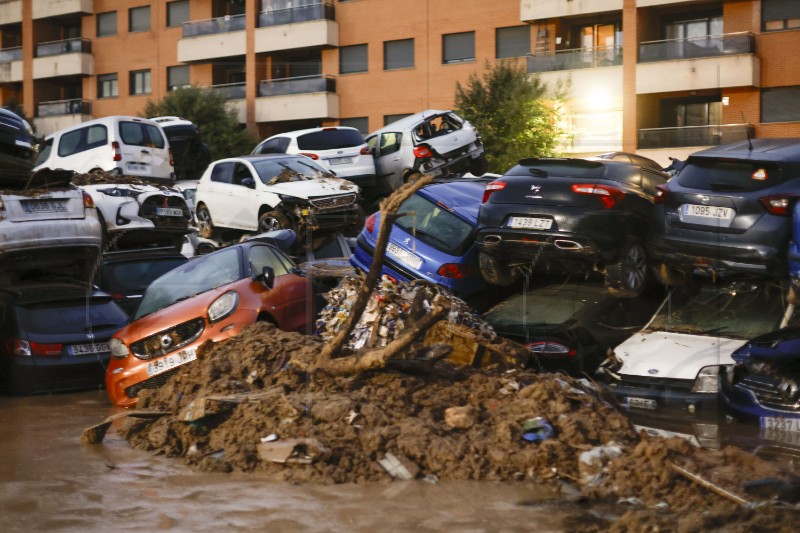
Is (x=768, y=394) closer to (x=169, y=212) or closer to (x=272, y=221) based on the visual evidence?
(x=169, y=212)

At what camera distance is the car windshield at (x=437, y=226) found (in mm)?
12961

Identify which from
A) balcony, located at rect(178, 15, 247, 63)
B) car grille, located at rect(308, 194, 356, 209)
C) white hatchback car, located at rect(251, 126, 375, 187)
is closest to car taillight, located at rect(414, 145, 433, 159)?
white hatchback car, located at rect(251, 126, 375, 187)

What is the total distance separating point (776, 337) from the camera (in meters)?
10.0

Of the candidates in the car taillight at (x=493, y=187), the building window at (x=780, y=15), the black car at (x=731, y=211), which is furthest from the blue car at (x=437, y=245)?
the building window at (x=780, y=15)

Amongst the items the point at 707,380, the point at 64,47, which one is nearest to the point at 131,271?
the point at 707,380

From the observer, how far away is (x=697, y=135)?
1244 inches

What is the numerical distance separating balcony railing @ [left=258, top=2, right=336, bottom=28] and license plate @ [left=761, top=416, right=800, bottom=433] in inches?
1391

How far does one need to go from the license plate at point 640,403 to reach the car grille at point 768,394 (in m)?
0.90

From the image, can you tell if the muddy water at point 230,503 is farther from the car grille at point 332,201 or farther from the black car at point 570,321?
the car grille at point 332,201

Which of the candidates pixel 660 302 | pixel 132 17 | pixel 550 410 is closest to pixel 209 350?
pixel 550 410

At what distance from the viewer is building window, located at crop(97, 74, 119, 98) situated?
51.2 m

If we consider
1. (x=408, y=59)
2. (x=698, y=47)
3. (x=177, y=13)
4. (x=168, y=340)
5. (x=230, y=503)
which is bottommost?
(x=230, y=503)

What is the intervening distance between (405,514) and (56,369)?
725 cm

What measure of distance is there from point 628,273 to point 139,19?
42.7m
